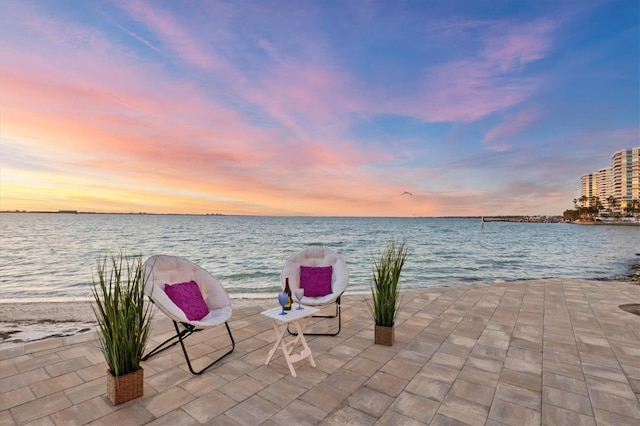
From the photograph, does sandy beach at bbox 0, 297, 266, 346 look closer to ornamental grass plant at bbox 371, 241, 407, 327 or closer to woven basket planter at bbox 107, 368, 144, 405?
woven basket planter at bbox 107, 368, 144, 405

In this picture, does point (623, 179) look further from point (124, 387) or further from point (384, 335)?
point (124, 387)

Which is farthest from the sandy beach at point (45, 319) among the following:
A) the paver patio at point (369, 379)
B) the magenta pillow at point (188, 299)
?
the magenta pillow at point (188, 299)

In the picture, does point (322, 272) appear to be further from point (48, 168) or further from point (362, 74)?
point (48, 168)

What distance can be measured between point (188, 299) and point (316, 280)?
1703mm

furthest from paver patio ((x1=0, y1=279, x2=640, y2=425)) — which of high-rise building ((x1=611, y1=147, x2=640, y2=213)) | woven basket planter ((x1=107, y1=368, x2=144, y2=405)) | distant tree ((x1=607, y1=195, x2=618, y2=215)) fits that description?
high-rise building ((x1=611, y1=147, x2=640, y2=213))

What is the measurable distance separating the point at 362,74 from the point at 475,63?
3017 mm

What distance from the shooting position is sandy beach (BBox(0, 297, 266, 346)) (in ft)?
12.1

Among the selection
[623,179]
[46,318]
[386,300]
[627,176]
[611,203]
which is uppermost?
[627,176]

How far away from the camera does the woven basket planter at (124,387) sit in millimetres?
2213

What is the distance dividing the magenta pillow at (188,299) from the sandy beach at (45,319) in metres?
1.52

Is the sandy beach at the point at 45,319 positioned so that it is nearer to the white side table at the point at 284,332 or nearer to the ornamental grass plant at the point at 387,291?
the white side table at the point at 284,332

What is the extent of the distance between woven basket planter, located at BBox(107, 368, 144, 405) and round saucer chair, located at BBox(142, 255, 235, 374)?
1.55 ft

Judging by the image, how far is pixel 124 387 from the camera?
224cm

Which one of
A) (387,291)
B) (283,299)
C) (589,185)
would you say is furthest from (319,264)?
(589,185)
